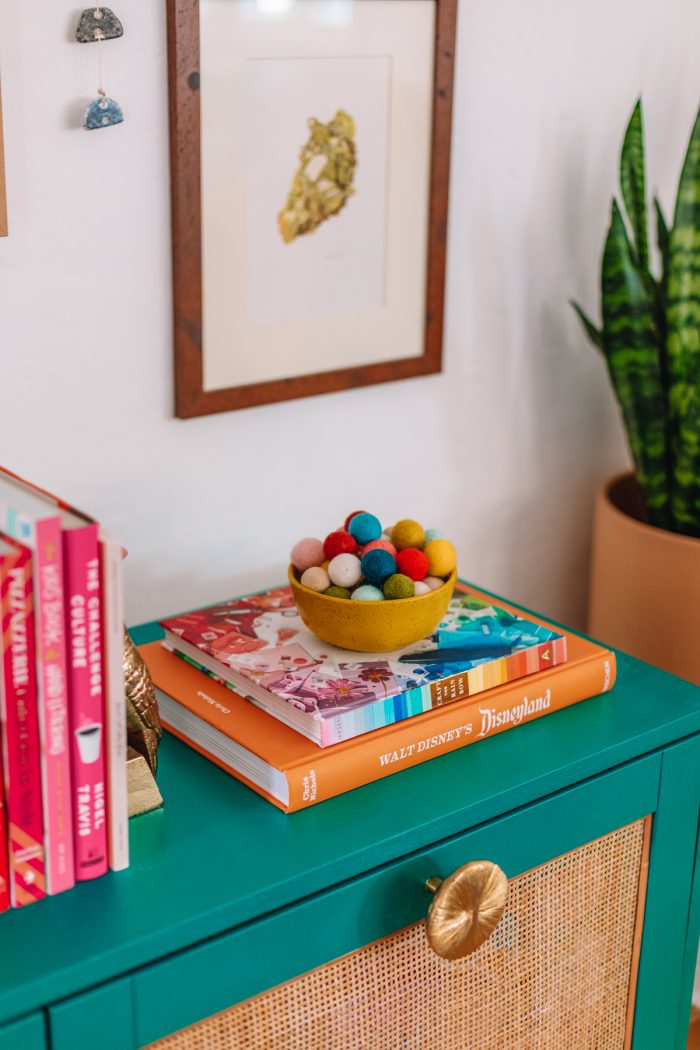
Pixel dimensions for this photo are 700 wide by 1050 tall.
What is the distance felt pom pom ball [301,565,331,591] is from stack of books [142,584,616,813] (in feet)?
0.20

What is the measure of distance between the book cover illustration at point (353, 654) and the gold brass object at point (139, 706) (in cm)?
10

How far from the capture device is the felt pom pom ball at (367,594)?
98cm

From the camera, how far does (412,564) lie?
1.01m

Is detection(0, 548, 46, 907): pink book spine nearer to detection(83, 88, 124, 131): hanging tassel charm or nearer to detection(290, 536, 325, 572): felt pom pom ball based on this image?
detection(290, 536, 325, 572): felt pom pom ball

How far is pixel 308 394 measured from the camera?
1259 mm

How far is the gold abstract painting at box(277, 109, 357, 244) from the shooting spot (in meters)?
1.18

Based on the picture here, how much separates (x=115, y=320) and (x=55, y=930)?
1.85ft

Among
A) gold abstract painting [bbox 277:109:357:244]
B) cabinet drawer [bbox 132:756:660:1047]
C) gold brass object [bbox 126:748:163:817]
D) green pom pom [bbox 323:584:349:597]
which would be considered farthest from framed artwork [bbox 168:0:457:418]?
cabinet drawer [bbox 132:756:660:1047]

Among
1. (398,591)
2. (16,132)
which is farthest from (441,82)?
(398,591)

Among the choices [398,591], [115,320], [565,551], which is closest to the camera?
[398,591]

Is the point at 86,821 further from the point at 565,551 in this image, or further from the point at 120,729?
the point at 565,551

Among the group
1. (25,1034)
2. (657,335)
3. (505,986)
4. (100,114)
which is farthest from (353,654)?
(657,335)

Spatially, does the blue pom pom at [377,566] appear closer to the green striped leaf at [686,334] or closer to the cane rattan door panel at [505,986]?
the cane rattan door panel at [505,986]

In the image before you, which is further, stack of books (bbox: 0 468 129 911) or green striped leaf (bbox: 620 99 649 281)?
green striped leaf (bbox: 620 99 649 281)
